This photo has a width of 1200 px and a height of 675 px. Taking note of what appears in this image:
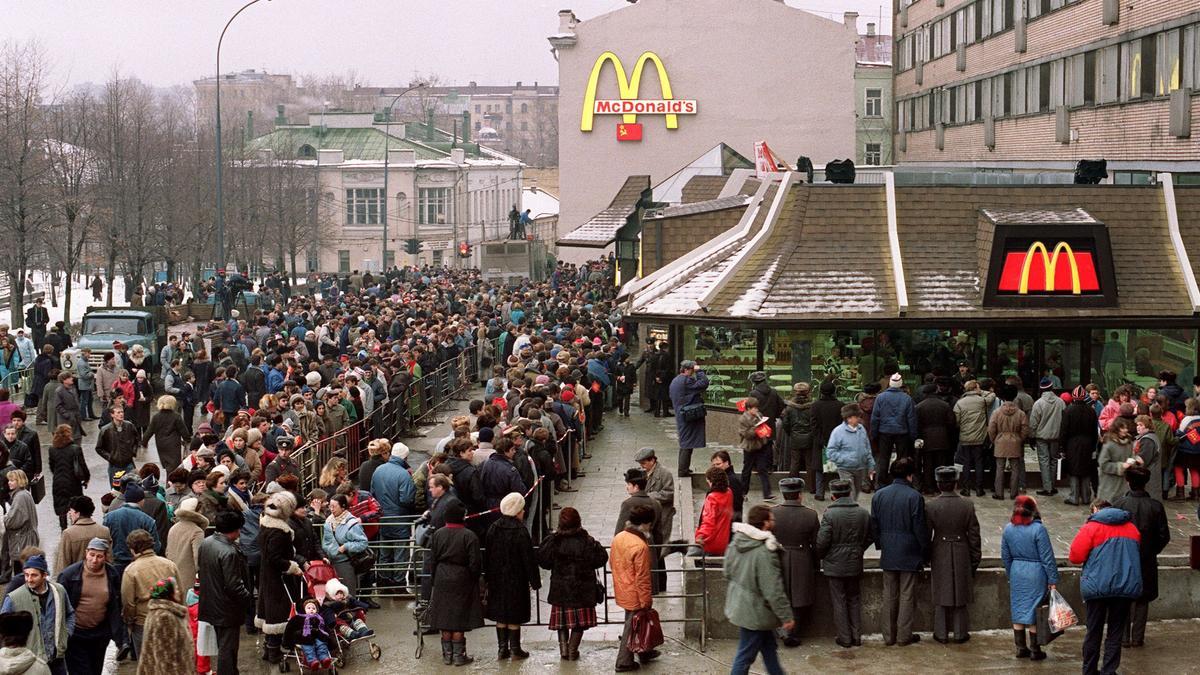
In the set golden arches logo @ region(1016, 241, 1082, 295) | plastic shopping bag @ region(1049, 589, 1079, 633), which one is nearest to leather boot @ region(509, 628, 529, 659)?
plastic shopping bag @ region(1049, 589, 1079, 633)

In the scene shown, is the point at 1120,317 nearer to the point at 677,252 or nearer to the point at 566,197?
the point at 677,252

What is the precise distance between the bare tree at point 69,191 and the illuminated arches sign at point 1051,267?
33.1 metres

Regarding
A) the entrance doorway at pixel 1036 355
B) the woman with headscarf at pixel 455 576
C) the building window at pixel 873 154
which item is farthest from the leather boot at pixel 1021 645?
the building window at pixel 873 154

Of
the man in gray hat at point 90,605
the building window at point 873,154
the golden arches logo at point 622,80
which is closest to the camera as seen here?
the man in gray hat at point 90,605

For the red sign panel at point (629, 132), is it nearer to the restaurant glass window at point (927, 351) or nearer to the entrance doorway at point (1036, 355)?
the restaurant glass window at point (927, 351)

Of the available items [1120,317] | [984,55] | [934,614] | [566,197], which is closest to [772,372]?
[1120,317]

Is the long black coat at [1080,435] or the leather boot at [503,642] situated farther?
the long black coat at [1080,435]

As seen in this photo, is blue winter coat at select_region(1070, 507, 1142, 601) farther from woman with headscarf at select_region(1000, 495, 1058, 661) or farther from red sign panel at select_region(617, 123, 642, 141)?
red sign panel at select_region(617, 123, 642, 141)

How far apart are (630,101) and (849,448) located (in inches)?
2131

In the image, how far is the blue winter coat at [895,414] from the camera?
727 inches

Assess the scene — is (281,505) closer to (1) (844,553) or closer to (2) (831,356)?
(1) (844,553)

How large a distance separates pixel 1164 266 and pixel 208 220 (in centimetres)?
5197

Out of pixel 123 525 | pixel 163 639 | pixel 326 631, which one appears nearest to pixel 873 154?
pixel 123 525

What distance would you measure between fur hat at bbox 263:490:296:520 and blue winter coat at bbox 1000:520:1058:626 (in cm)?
591
